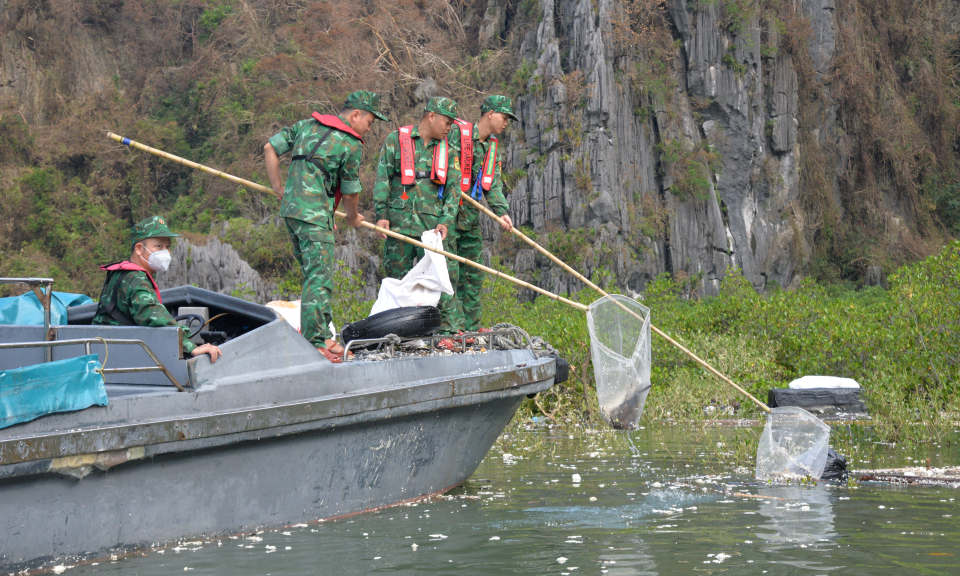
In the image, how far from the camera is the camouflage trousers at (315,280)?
5.70 meters

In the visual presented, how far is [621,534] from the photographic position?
467 centimetres

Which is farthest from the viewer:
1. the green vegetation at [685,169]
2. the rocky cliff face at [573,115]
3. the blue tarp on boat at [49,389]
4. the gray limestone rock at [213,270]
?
the green vegetation at [685,169]

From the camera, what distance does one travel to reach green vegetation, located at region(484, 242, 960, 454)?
9539 millimetres

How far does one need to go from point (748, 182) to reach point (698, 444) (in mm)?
21660

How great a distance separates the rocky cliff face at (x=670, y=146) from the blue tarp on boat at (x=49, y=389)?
20.8 m

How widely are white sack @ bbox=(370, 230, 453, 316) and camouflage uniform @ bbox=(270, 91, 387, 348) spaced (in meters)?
0.53

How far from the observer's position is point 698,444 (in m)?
8.30

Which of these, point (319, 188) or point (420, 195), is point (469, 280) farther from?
point (319, 188)

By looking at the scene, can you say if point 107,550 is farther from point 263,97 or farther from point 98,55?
point 98,55

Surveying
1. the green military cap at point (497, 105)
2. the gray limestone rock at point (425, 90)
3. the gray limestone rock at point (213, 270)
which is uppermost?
the gray limestone rock at point (425, 90)

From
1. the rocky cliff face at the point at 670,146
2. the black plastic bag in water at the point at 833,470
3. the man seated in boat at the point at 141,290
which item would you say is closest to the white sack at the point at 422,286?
the man seated in boat at the point at 141,290

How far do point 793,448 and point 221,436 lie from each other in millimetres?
3973

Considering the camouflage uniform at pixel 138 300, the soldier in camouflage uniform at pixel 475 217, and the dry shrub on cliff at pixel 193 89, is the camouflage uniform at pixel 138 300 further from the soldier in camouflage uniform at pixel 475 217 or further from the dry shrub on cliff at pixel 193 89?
the dry shrub on cliff at pixel 193 89

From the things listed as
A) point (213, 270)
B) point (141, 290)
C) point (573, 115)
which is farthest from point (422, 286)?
point (573, 115)
